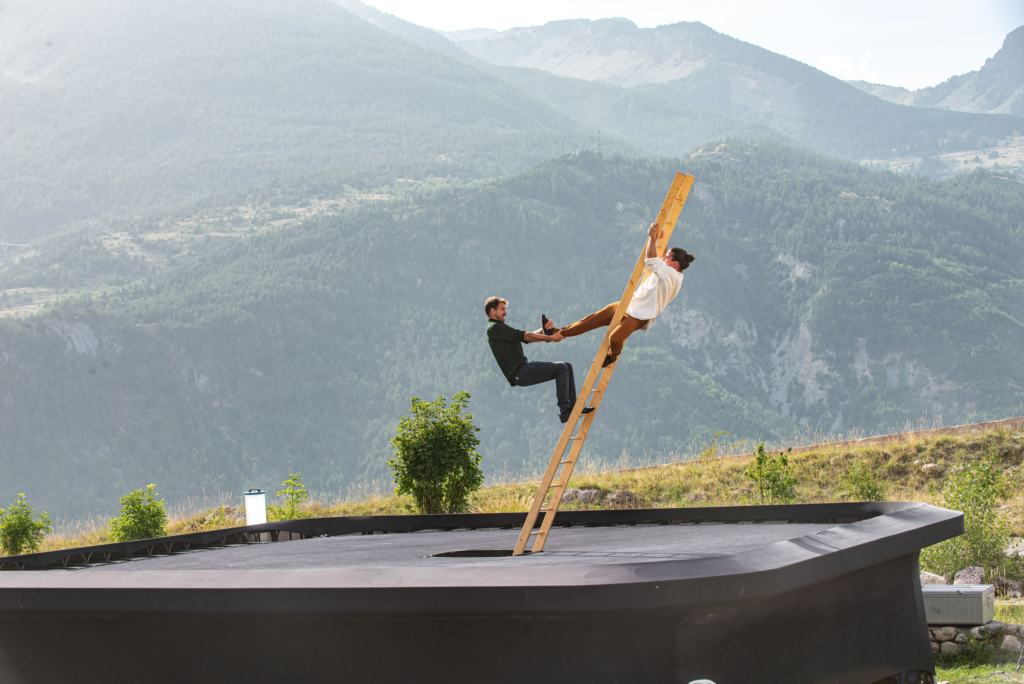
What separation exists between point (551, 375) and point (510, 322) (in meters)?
103

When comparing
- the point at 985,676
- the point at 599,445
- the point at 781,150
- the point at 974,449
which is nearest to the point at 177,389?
the point at 599,445

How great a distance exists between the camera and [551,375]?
5582 millimetres

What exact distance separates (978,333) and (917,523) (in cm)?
12024

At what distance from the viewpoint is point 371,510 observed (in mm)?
16828

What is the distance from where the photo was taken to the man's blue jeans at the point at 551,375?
5484 millimetres

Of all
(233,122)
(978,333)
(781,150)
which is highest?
(233,122)

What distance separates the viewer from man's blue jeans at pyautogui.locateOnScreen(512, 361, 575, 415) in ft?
18.0

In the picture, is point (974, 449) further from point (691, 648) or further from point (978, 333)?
point (978, 333)

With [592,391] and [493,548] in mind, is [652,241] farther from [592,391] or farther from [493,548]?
[493,548]

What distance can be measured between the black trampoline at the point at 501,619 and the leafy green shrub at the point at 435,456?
8.02m

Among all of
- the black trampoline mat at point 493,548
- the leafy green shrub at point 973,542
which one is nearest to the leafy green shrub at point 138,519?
the black trampoline mat at point 493,548

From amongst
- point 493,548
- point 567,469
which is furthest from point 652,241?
point 493,548

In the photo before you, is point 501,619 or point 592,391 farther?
point 592,391

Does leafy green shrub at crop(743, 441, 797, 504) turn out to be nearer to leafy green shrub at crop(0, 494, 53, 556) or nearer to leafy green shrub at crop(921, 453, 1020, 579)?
leafy green shrub at crop(921, 453, 1020, 579)
